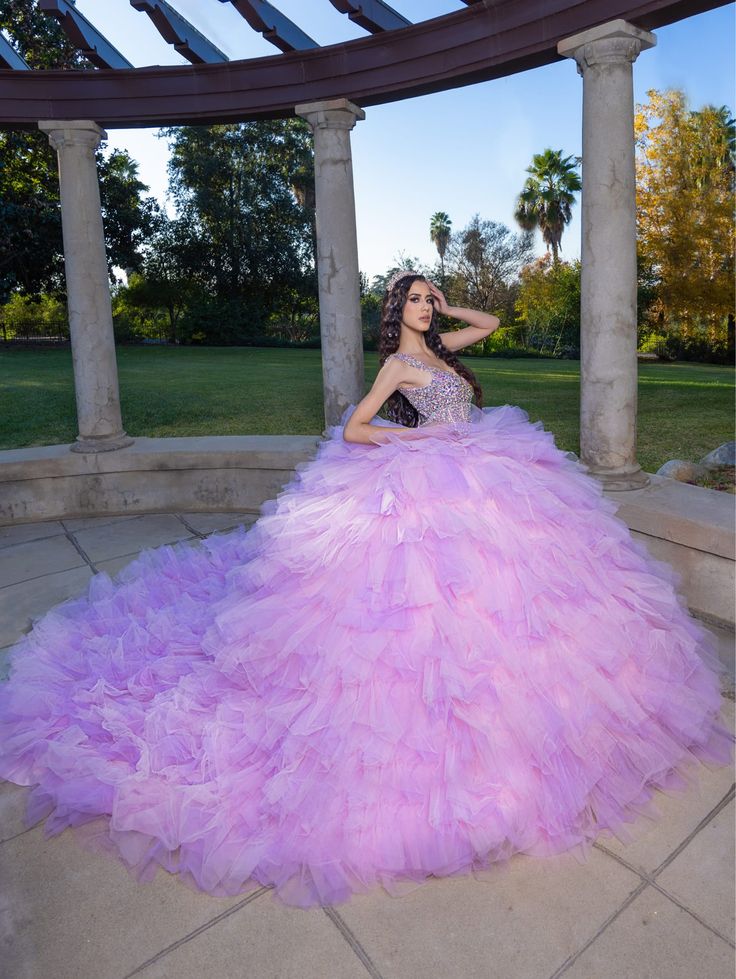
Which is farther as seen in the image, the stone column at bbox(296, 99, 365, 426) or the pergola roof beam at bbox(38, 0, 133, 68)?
the stone column at bbox(296, 99, 365, 426)

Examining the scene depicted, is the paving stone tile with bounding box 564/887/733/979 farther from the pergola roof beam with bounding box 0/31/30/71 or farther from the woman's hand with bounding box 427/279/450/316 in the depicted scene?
the pergola roof beam with bounding box 0/31/30/71

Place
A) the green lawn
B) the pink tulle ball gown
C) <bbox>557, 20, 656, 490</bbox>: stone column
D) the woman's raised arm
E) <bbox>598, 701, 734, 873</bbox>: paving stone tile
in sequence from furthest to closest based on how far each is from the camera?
the green lawn → <bbox>557, 20, 656, 490</bbox>: stone column → the woman's raised arm → <bbox>598, 701, 734, 873</bbox>: paving stone tile → the pink tulle ball gown

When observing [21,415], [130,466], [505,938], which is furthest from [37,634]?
[21,415]

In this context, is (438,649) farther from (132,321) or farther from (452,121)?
(452,121)

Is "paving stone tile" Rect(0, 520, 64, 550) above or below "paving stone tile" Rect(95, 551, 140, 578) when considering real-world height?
above

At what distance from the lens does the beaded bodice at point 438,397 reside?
3.24 m

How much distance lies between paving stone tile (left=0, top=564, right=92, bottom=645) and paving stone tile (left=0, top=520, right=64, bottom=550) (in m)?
1.03

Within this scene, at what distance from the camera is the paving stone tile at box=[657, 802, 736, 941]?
2197 millimetres

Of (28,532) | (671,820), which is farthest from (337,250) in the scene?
(671,820)

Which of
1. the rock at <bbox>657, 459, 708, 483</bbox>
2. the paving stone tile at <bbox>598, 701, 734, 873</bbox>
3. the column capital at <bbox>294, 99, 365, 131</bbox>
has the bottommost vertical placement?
the paving stone tile at <bbox>598, 701, 734, 873</bbox>

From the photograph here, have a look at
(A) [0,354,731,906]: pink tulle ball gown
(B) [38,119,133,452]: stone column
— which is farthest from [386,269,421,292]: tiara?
(B) [38,119,133,452]: stone column

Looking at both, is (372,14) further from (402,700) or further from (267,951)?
(267,951)

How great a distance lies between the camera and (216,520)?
6512mm

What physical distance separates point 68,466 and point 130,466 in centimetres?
57
